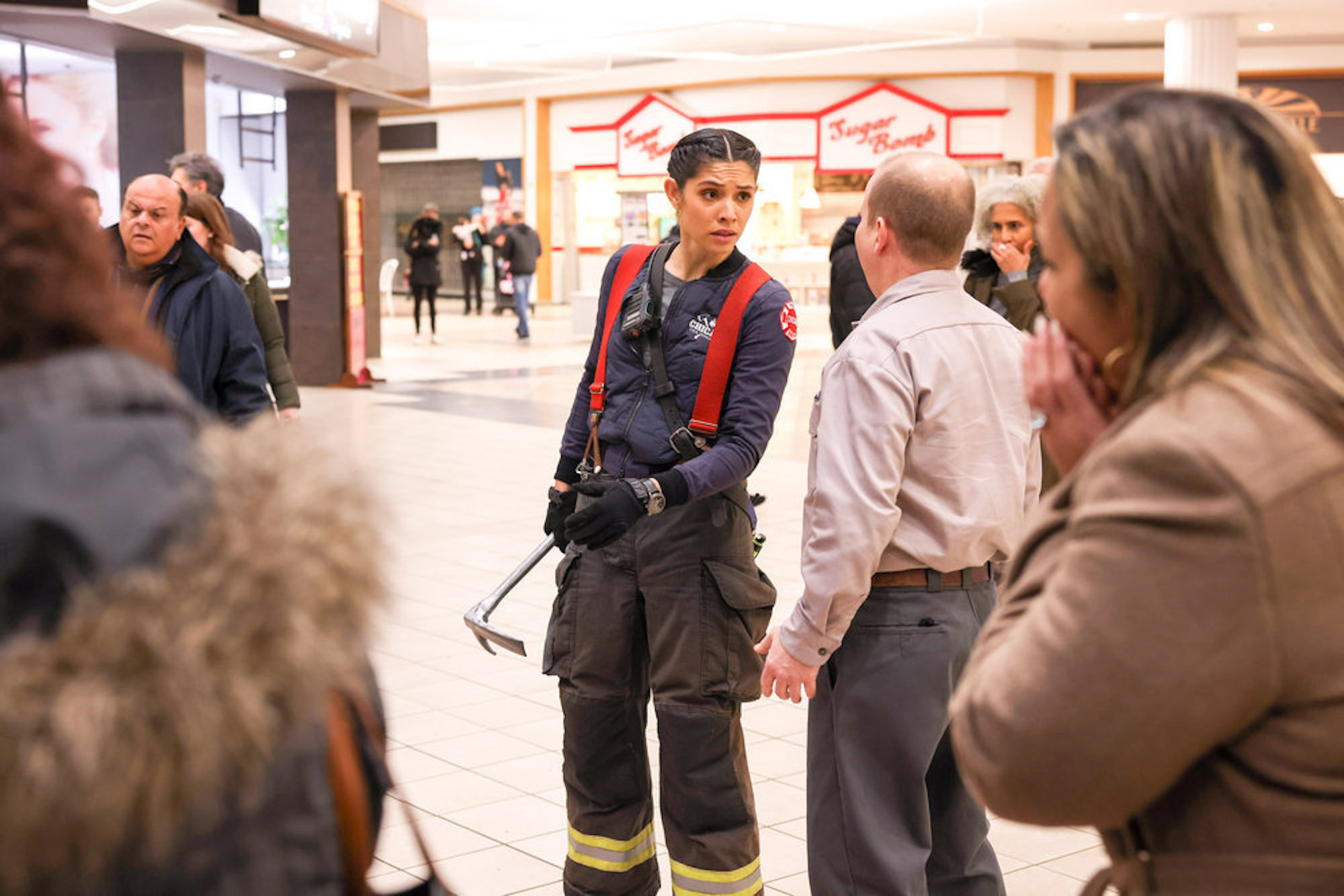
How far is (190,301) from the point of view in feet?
13.6

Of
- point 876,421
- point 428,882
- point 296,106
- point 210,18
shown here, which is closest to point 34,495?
point 428,882

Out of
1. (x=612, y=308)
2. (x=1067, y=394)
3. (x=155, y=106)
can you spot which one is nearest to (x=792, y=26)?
(x=155, y=106)

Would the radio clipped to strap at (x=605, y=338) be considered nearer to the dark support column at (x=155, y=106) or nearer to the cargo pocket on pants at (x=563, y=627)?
the cargo pocket on pants at (x=563, y=627)

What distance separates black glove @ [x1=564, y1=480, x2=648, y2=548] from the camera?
2811 mm

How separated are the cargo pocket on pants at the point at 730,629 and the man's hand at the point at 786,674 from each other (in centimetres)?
35

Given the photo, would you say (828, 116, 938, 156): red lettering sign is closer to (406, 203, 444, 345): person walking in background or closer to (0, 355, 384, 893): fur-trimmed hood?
(406, 203, 444, 345): person walking in background

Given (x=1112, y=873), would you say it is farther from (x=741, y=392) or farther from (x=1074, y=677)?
(x=741, y=392)

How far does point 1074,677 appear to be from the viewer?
1228 millimetres

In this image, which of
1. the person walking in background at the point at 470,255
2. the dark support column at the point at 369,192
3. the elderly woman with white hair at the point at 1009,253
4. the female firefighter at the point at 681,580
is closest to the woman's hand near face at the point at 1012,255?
the elderly woman with white hair at the point at 1009,253

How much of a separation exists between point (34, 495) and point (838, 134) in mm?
25675

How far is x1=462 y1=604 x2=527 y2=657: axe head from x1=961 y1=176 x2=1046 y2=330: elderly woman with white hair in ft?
6.36

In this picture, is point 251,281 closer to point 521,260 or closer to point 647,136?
point 521,260

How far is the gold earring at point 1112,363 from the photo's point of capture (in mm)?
1320

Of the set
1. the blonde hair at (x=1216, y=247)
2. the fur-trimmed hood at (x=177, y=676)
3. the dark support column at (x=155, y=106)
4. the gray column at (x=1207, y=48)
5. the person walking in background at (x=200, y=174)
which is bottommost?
the fur-trimmed hood at (x=177, y=676)
